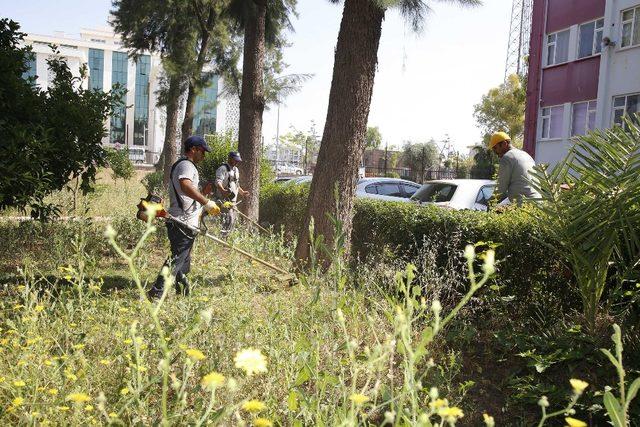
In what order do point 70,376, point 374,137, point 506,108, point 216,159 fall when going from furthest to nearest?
point 374,137 < point 506,108 < point 216,159 < point 70,376

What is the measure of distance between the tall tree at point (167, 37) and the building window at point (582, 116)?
13861mm

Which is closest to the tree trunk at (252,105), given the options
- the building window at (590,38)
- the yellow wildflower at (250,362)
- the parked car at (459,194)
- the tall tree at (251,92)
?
the tall tree at (251,92)

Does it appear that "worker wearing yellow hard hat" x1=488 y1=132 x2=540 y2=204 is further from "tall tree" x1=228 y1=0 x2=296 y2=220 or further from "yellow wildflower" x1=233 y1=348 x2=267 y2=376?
"yellow wildflower" x1=233 y1=348 x2=267 y2=376

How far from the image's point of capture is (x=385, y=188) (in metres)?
14.1

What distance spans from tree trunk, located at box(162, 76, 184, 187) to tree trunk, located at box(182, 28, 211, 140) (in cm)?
46

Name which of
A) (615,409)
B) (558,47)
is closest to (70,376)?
(615,409)

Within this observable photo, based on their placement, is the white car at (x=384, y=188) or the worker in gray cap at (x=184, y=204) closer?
the worker in gray cap at (x=184, y=204)

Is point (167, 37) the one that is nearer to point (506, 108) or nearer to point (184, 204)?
point (184, 204)

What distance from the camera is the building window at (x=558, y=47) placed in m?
23.2

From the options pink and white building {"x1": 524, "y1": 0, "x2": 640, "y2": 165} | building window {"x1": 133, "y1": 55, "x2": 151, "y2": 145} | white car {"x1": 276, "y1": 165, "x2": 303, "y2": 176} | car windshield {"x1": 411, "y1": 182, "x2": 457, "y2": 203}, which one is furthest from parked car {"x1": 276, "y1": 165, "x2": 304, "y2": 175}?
car windshield {"x1": 411, "y1": 182, "x2": 457, "y2": 203}

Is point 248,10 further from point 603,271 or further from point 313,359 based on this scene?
point 313,359

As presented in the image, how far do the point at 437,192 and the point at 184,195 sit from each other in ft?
19.4

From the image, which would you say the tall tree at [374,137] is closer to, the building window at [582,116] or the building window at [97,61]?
the building window at [97,61]

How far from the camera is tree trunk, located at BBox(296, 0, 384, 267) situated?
21.1 feet
